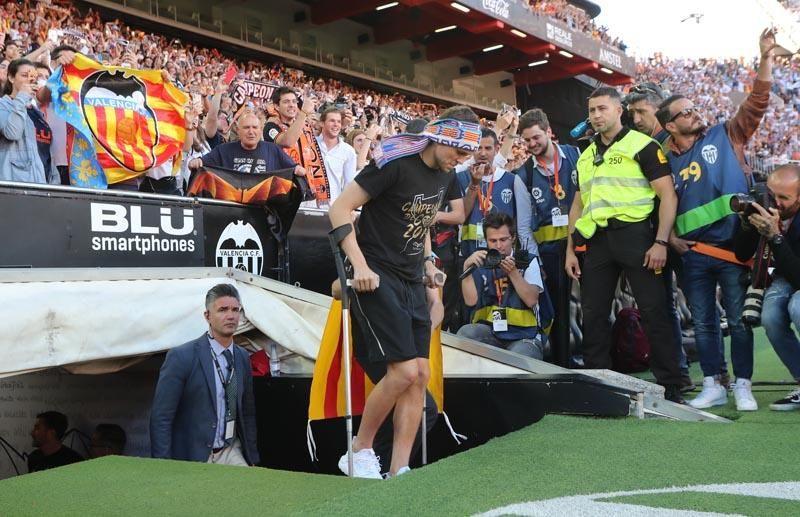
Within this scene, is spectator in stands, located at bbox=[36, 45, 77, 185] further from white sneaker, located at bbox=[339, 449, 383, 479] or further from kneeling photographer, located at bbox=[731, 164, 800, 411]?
kneeling photographer, located at bbox=[731, 164, 800, 411]

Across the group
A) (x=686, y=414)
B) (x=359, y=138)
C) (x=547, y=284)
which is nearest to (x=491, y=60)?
(x=359, y=138)

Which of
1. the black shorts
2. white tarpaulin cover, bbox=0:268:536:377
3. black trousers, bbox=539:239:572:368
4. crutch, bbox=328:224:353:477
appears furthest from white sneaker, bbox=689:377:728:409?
crutch, bbox=328:224:353:477

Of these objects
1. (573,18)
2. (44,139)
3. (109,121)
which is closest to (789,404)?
(109,121)

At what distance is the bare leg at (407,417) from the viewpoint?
4.05 m

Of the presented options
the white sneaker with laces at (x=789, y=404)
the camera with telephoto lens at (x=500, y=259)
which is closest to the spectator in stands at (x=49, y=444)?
the camera with telephoto lens at (x=500, y=259)

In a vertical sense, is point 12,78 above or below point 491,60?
below

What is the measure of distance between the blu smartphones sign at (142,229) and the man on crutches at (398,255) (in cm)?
221

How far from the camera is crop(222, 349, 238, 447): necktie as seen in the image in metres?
5.55

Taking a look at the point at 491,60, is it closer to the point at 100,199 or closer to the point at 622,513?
the point at 100,199

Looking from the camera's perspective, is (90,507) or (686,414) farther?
(686,414)

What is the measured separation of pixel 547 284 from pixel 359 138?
335 cm

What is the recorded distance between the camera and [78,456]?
6.92 m

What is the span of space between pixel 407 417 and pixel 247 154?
11.2ft

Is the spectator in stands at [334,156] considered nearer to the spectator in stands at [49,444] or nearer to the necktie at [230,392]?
the necktie at [230,392]
